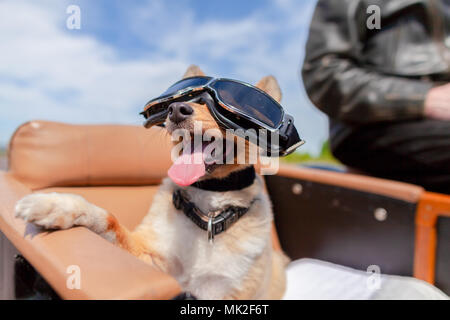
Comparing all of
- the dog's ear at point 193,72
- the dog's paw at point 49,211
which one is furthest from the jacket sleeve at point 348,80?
the dog's paw at point 49,211

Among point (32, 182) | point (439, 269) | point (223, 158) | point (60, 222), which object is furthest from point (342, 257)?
point (32, 182)

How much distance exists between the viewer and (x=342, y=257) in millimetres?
1653

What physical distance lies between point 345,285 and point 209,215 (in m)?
0.93

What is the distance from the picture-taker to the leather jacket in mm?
1466

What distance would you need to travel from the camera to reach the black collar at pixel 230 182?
1.04 metres

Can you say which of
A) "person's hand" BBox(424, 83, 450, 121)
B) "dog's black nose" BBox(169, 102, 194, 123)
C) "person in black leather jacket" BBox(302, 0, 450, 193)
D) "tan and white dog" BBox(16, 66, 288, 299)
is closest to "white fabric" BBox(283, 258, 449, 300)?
"tan and white dog" BBox(16, 66, 288, 299)

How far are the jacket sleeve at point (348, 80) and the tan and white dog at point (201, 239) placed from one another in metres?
0.67

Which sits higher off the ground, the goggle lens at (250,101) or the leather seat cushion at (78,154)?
the goggle lens at (250,101)

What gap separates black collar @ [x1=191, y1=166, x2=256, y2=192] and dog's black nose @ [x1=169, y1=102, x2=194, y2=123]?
421mm

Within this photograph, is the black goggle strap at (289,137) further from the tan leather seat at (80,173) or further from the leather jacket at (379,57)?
the leather jacket at (379,57)

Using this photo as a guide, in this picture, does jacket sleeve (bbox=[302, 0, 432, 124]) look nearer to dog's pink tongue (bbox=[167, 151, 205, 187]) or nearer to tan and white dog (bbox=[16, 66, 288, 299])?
tan and white dog (bbox=[16, 66, 288, 299])

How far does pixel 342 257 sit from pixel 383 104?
87 centimetres

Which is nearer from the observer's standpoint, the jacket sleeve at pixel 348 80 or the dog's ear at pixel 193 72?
the dog's ear at pixel 193 72
